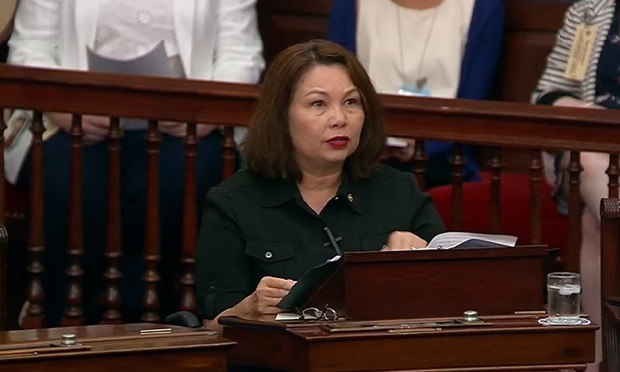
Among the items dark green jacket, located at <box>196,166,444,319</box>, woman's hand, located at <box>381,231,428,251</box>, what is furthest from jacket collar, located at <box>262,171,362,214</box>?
woman's hand, located at <box>381,231,428,251</box>

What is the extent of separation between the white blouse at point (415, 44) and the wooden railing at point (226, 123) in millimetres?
717

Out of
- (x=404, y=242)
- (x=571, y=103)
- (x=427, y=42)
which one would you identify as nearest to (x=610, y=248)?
(x=404, y=242)

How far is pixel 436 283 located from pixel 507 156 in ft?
7.96

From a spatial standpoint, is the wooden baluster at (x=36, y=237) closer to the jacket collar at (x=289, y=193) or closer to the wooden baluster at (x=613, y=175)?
the jacket collar at (x=289, y=193)

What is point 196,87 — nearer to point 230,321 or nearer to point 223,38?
point 223,38

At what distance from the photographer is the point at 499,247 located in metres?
3.74

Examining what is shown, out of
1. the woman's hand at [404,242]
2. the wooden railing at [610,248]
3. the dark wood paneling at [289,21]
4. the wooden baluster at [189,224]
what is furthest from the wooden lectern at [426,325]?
the dark wood paneling at [289,21]

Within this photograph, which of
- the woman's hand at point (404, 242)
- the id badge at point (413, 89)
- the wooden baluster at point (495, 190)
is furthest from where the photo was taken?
the id badge at point (413, 89)

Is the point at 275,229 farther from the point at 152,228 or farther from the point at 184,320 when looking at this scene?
the point at 152,228

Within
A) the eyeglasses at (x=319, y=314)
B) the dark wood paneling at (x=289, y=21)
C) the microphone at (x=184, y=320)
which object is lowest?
the microphone at (x=184, y=320)

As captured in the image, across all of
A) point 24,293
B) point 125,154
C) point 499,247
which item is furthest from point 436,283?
point 24,293

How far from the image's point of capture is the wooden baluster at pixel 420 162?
502 centimetres

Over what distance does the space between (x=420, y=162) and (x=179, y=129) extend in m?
0.81

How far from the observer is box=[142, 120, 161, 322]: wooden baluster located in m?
5.02
